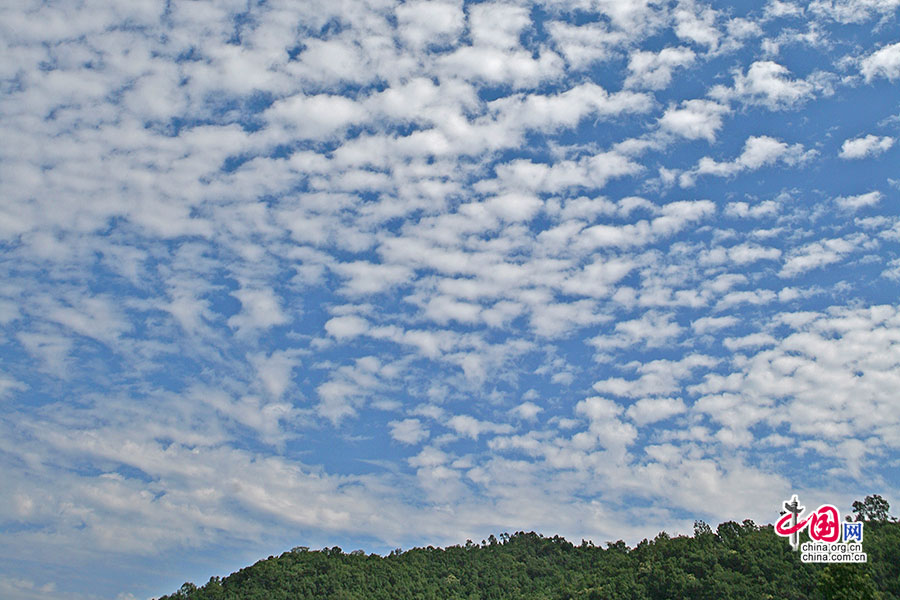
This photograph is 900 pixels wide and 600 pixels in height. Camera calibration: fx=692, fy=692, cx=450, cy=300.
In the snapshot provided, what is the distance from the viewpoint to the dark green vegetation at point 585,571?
323ft

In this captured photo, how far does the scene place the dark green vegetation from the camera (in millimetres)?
98312

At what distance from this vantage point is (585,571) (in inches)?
6275

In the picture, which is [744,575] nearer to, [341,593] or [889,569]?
[889,569]

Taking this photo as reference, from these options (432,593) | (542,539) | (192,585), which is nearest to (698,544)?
(432,593)

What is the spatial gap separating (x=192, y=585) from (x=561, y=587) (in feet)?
265

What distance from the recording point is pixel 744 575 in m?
106

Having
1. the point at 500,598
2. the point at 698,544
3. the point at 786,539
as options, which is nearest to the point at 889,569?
the point at 786,539

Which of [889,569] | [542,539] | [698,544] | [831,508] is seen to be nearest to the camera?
[831,508]

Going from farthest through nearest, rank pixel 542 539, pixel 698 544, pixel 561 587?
pixel 542 539
pixel 561 587
pixel 698 544

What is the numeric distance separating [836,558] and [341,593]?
10023cm

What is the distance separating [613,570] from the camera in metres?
127

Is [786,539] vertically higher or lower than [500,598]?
higher

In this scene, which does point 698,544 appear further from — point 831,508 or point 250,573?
point 250,573

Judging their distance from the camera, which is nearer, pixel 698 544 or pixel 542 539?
pixel 698 544
